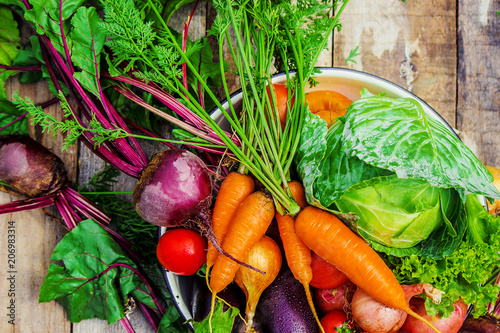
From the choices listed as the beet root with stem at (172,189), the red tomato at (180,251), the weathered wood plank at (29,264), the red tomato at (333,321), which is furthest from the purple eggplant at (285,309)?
the weathered wood plank at (29,264)

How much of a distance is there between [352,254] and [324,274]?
137 mm

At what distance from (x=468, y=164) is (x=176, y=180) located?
80 cm

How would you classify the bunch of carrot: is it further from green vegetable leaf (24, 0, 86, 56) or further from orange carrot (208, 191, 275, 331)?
green vegetable leaf (24, 0, 86, 56)

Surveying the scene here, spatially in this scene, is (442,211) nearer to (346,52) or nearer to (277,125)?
(277,125)

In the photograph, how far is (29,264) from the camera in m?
1.30

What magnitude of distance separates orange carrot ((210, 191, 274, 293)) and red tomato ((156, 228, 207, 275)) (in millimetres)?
70

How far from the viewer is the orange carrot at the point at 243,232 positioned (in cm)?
105

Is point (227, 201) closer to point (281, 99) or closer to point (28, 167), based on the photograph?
point (281, 99)

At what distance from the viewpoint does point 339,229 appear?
1.04m

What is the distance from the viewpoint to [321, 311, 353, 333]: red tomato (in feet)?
3.52

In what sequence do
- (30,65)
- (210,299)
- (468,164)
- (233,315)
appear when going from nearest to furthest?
(468,164) → (233,315) → (210,299) → (30,65)

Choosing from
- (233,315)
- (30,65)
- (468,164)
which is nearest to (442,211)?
(468,164)

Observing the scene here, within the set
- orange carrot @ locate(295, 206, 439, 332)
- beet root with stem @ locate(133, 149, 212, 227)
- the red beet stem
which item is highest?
beet root with stem @ locate(133, 149, 212, 227)

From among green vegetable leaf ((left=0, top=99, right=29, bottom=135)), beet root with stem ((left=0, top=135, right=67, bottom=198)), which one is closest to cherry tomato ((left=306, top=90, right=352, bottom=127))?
beet root with stem ((left=0, top=135, right=67, bottom=198))
